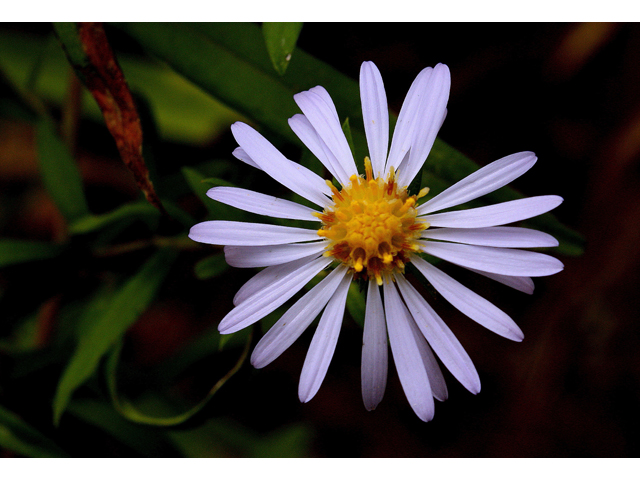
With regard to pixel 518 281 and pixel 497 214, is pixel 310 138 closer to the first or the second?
pixel 497 214

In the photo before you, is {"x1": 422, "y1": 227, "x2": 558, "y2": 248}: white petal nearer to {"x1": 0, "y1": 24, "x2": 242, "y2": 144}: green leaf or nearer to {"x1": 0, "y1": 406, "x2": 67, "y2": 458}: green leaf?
{"x1": 0, "y1": 406, "x2": 67, "y2": 458}: green leaf

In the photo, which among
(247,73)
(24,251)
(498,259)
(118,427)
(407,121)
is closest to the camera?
(498,259)

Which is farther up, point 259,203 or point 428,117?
point 428,117

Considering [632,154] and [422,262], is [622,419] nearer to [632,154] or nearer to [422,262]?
[632,154]

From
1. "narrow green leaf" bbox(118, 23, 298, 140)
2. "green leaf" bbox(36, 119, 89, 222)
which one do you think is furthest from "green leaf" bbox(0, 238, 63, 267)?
"narrow green leaf" bbox(118, 23, 298, 140)

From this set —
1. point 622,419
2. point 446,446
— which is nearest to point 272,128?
point 446,446

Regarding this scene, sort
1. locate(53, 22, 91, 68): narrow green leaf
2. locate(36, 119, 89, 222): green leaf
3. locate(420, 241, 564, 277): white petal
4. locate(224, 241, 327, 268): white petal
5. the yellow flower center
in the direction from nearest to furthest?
locate(420, 241, 564, 277): white petal → locate(224, 241, 327, 268): white petal → the yellow flower center → locate(53, 22, 91, 68): narrow green leaf → locate(36, 119, 89, 222): green leaf

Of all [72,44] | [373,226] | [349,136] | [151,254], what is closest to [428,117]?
[349,136]
